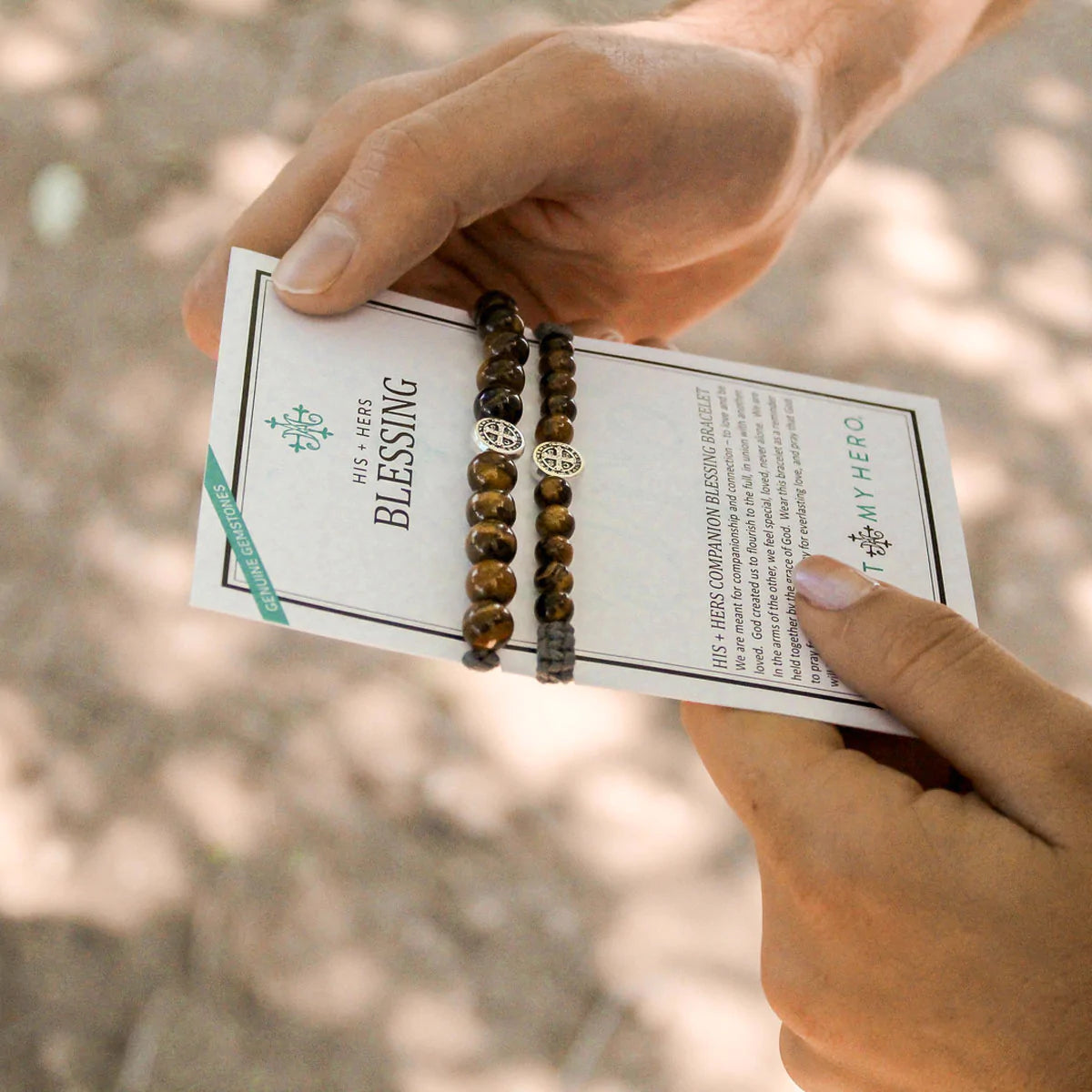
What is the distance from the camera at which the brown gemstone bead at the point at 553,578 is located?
0.85 m

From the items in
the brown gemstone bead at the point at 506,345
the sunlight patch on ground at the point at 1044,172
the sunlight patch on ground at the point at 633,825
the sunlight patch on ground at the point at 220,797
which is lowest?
the sunlight patch on ground at the point at 220,797

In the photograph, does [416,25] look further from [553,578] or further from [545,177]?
[553,578]

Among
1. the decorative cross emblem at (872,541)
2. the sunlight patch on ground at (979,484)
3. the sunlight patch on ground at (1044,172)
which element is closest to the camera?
the decorative cross emblem at (872,541)

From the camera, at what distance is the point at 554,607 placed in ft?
2.75

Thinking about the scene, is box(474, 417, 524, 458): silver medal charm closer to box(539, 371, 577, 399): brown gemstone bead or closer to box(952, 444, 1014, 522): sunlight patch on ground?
box(539, 371, 577, 399): brown gemstone bead

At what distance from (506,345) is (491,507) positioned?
16cm

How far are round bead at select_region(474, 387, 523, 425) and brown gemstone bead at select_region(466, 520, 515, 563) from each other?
0.34 feet

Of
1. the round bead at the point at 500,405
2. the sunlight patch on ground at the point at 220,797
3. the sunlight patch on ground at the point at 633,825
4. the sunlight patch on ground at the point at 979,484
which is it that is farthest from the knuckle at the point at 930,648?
the sunlight patch on ground at the point at 979,484

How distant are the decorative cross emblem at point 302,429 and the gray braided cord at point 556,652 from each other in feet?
0.68

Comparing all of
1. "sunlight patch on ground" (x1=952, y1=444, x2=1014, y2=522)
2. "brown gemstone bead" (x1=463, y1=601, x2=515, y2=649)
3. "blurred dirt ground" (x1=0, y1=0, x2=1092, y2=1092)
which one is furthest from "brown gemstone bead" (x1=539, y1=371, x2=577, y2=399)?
"sunlight patch on ground" (x1=952, y1=444, x2=1014, y2=522)

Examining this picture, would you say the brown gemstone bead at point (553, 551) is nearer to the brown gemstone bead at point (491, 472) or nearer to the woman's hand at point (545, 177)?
the brown gemstone bead at point (491, 472)

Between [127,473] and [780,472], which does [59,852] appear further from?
[780,472]

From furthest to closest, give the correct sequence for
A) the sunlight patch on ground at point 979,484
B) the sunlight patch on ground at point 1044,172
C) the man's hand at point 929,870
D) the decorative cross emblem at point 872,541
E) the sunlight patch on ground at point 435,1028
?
1. the sunlight patch on ground at point 1044,172
2. the sunlight patch on ground at point 979,484
3. the sunlight patch on ground at point 435,1028
4. the decorative cross emblem at point 872,541
5. the man's hand at point 929,870

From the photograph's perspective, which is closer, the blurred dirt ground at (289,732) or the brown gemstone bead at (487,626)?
the brown gemstone bead at (487,626)
